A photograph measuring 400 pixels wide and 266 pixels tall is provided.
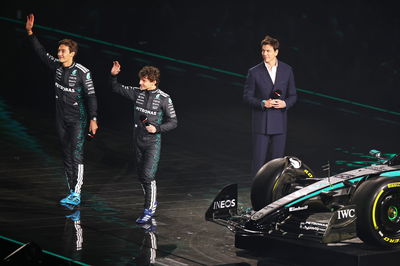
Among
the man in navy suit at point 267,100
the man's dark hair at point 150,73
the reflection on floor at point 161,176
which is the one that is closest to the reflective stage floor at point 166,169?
the reflection on floor at point 161,176

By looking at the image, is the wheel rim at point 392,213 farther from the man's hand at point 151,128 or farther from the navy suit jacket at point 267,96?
the man's hand at point 151,128

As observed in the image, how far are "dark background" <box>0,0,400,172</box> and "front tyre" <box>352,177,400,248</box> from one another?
5087 millimetres

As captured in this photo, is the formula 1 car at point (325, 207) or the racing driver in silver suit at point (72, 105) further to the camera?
the racing driver in silver suit at point (72, 105)

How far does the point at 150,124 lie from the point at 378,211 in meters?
2.64

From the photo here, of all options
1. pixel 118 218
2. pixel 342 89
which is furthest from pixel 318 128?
pixel 118 218

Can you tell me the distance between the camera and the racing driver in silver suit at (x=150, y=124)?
405 inches

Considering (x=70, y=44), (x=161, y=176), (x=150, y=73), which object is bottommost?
(x=161, y=176)

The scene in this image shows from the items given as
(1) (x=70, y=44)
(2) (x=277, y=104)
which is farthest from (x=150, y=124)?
(2) (x=277, y=104)

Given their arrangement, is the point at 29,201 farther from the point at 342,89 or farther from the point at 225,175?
the point at 342,89

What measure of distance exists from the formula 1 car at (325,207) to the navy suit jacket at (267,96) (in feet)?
3.82

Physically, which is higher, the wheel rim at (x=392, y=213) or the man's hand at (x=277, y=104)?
the man's hand at (x=277, y=104)

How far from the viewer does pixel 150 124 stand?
10.2 metres

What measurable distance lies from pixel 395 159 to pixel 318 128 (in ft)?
21.5

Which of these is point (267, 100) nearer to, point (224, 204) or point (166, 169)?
point (224, 204)
